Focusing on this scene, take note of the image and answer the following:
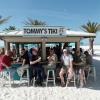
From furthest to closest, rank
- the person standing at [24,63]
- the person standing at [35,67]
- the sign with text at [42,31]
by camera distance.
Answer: the sign with text at [42,31]
the person standing at [24,63]
the person standing at [35,67]

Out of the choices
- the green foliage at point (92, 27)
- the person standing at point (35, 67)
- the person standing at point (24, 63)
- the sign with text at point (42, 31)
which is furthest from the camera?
the green foliage at point (92, 27)

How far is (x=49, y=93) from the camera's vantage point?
9688 mm

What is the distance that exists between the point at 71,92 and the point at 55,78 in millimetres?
2148

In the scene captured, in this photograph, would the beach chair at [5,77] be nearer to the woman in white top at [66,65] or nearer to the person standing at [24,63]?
the person standing at [24,63]

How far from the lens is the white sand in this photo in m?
9.01

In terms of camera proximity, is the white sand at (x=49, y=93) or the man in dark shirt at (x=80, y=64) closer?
the white sand at (x=49, y=93)

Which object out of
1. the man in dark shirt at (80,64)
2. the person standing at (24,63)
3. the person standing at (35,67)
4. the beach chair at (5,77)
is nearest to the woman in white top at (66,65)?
the man in dark shirt at (80,64)

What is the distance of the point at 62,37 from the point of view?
1207cm

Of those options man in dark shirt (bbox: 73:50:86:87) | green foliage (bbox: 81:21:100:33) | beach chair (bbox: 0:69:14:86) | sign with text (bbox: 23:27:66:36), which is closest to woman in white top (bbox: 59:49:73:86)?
man in dark shirt (bbox: 73:50:86:87)

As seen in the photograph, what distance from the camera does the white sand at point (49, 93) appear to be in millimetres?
9008

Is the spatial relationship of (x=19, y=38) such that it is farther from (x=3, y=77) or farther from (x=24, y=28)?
(x=3, y=77)

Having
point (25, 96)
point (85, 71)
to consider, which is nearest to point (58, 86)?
point (85, 71)

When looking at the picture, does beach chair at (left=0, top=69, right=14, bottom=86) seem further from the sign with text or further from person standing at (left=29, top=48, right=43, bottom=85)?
the sign with text

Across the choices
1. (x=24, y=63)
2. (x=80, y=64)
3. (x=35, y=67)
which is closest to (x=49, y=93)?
(x=35, y=67)
